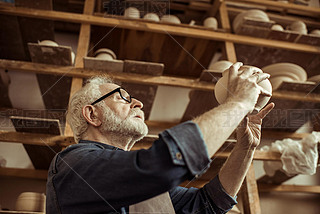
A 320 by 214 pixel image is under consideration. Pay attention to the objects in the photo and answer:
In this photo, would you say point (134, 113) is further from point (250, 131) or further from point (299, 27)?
point (299, 27)

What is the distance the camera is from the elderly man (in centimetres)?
58

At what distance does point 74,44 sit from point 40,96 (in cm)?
54

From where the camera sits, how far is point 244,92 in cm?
69

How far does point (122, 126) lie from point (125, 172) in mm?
325

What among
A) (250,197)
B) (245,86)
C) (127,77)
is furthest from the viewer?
(127,77)

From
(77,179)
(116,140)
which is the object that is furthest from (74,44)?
(77,179)

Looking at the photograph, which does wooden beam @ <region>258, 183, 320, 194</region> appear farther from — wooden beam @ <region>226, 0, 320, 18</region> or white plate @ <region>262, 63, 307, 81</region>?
wooden beam @ <region>226, 0, 320, 18</region>

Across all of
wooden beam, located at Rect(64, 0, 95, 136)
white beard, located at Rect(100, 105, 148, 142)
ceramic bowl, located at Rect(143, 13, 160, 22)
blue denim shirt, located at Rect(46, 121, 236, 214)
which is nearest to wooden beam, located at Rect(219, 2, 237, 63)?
ceramic bowl, located at Rect(143, 13, 160, 22)

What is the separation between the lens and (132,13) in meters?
2.07

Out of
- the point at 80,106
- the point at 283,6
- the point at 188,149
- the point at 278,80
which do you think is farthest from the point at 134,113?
the point at 283,6

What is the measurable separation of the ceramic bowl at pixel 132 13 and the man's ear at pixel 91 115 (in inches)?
47.5

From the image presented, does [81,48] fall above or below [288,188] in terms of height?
above

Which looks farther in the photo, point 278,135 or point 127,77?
point 278,135

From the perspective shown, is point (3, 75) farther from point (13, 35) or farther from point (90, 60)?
point (90, 60)
